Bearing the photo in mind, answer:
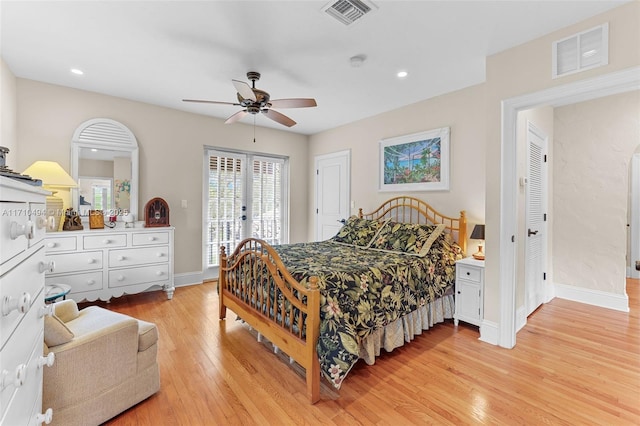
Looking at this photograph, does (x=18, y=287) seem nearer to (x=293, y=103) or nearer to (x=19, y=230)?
(x=19, y=230)

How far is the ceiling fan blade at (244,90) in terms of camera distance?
2.49 m

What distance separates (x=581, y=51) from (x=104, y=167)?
521 cm

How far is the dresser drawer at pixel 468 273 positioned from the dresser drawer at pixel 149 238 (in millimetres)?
3634

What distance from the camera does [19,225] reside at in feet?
2.73

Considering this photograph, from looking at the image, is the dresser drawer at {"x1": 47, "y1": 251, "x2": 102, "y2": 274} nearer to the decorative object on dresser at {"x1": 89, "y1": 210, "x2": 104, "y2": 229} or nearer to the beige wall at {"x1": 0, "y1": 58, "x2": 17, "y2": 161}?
the decorative object on dresser at {"x1": 89, "y1": 210, "x2": 104, "y2": 229}

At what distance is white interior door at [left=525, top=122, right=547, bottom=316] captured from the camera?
3154 mm

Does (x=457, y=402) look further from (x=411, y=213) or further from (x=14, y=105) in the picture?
(x=14, y=105)

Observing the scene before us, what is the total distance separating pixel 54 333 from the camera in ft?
5.04

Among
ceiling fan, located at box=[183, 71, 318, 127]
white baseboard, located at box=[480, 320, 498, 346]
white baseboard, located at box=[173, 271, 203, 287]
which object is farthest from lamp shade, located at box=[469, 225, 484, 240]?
white baseboard, located at box=[173, 271, 203, 287]

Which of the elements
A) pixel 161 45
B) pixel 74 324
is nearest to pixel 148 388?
pixel 74 324

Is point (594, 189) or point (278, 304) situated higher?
point (594, 189)

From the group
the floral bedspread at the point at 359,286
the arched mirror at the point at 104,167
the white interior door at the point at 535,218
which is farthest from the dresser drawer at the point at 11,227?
the white interior door at the point at 535,218

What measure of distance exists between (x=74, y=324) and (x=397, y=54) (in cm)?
332

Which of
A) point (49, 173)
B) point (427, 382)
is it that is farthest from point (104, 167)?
point (427, 382)
